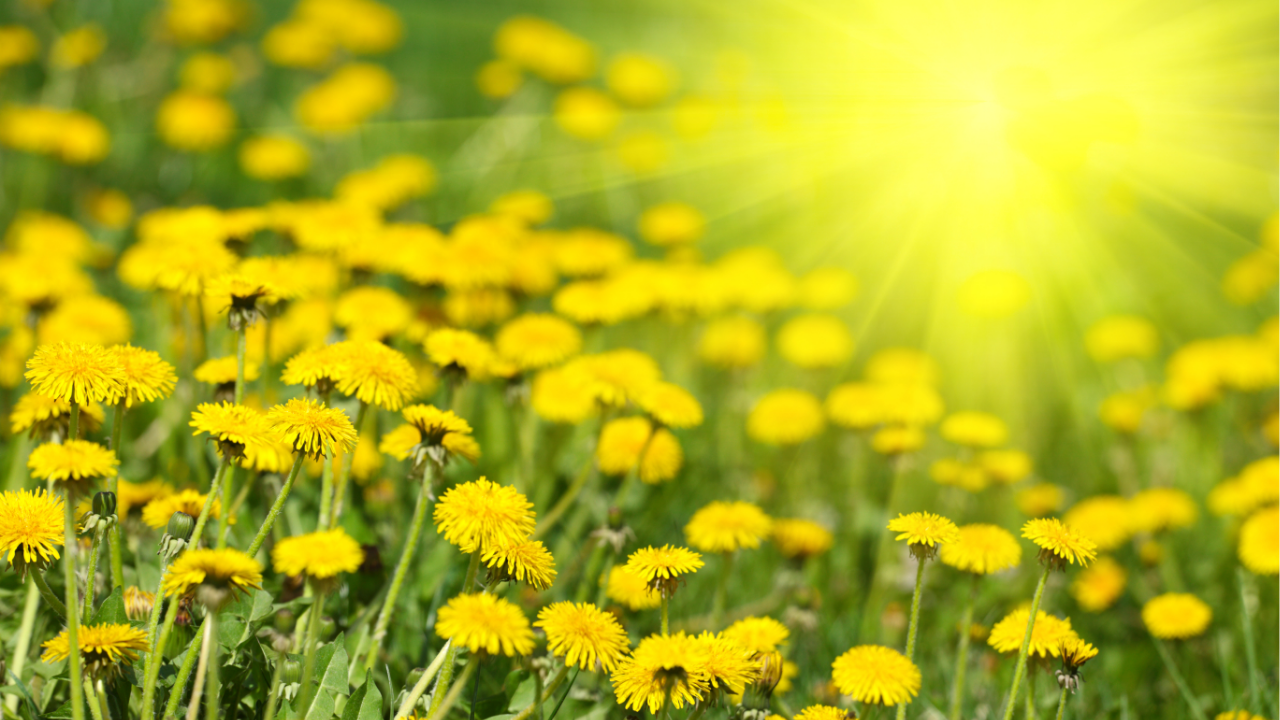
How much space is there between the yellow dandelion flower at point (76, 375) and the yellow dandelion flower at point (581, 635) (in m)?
0.85

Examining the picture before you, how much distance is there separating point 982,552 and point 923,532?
14.4 inches

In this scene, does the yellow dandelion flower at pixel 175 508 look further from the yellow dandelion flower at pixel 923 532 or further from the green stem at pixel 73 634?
the yellow dandelion flower at pixel 923 532

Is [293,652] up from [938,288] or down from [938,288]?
down

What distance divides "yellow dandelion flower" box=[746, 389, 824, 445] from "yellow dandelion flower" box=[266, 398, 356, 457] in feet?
6.45

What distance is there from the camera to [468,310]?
10.3 feet

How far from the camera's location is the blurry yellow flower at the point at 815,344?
4145 millimetres

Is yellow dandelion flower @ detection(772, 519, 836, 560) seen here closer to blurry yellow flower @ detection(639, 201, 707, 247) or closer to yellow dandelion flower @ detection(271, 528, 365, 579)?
yellow dandelion flower @ detection(271, 528, 365, 579)

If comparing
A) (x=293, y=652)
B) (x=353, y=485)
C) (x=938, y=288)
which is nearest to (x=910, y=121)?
(x=938, y=288)

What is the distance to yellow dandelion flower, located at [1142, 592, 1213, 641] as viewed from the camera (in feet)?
8.06

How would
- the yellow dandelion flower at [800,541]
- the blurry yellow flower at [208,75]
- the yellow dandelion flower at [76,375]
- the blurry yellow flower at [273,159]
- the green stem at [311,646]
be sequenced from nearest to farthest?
1. the green stem at [311,646]
2. the yellow dandelion flower at [76,375]
3. the yellow dandelion flower at [800,541]
4. the blurry yellow flower at [273,159]
5. the blurry yellow flower at [208,75]

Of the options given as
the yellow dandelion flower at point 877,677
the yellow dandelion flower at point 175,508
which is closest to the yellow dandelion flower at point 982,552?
the yellow dandelion flower at point 877,677

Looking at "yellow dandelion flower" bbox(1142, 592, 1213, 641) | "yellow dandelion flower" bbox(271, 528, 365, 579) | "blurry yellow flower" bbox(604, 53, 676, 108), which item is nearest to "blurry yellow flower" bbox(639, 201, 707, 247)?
"blurry yellow flower" bbox(604, 53, 676, 108)

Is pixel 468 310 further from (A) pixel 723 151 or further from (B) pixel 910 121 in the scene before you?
(A) pixel 723 151

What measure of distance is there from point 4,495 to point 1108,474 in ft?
12.8
